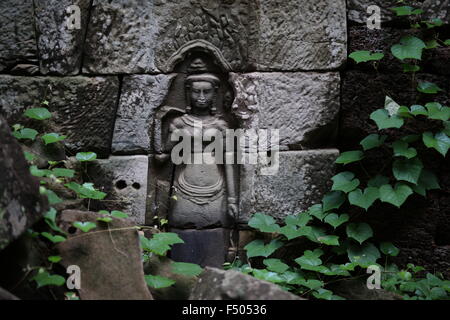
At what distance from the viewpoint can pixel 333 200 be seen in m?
3.64

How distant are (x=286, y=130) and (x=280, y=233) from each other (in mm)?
648

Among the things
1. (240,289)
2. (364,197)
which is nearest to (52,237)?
(240,289)

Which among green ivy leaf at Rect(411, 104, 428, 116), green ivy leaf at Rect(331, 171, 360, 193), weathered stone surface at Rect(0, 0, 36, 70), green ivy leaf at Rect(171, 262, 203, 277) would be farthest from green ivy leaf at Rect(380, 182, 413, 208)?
weathered stone surface at Rect(0, 0, 36, 70)

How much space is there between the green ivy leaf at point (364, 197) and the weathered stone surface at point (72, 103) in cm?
154

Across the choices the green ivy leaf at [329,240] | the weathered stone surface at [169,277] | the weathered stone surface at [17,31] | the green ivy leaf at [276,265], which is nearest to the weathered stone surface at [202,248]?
the green ivy leaf at [276,265]

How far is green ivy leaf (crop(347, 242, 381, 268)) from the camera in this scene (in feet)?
11.4

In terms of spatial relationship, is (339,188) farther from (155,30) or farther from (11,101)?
(11,101)

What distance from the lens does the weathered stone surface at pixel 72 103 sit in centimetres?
369

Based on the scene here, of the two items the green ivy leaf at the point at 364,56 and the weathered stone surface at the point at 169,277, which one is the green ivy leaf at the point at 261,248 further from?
the green ivy leaf at the point at 364,56

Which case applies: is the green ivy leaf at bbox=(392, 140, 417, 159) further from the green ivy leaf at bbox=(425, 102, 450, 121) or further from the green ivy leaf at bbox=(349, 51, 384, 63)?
the green ivy leaf at bbox=(349, 51, 384, 63)

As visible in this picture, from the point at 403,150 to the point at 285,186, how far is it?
2.43ft

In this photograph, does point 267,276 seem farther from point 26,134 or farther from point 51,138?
point 26,134

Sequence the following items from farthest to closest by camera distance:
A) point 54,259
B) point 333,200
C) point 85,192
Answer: point 333,200
point 85,192
point 54,259
